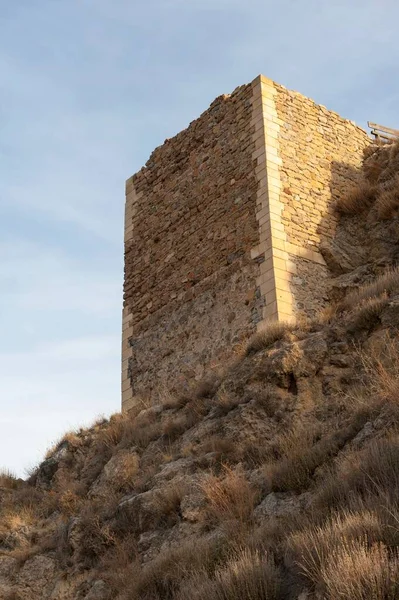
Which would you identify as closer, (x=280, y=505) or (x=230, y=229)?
(x=280, y=505)

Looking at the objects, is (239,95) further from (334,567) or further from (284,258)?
(334,567)

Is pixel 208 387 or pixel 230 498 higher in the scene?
pixel 208 387

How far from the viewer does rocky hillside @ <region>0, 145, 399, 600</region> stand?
427cm

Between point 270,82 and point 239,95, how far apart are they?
0.57 metres

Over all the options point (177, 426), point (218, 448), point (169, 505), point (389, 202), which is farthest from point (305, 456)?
point (389, 202)

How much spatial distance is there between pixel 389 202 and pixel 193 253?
3166 mm

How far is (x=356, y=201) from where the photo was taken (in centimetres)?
1272

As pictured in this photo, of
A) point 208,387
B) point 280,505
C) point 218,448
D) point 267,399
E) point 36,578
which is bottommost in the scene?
point 36,578

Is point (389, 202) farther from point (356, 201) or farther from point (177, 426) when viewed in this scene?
point (177, 426)

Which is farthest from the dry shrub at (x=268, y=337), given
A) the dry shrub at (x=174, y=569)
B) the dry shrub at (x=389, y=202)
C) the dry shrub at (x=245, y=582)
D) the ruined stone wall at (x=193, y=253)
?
the dry shrub at (x=245, y=582)

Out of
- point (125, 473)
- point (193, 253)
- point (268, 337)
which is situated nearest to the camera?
point (125, 473)

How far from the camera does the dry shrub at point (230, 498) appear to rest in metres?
5.73

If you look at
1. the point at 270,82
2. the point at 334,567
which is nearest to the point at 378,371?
the point at 334,567

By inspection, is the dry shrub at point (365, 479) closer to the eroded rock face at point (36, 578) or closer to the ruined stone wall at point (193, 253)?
the eroded rock face at point (36, 578)
